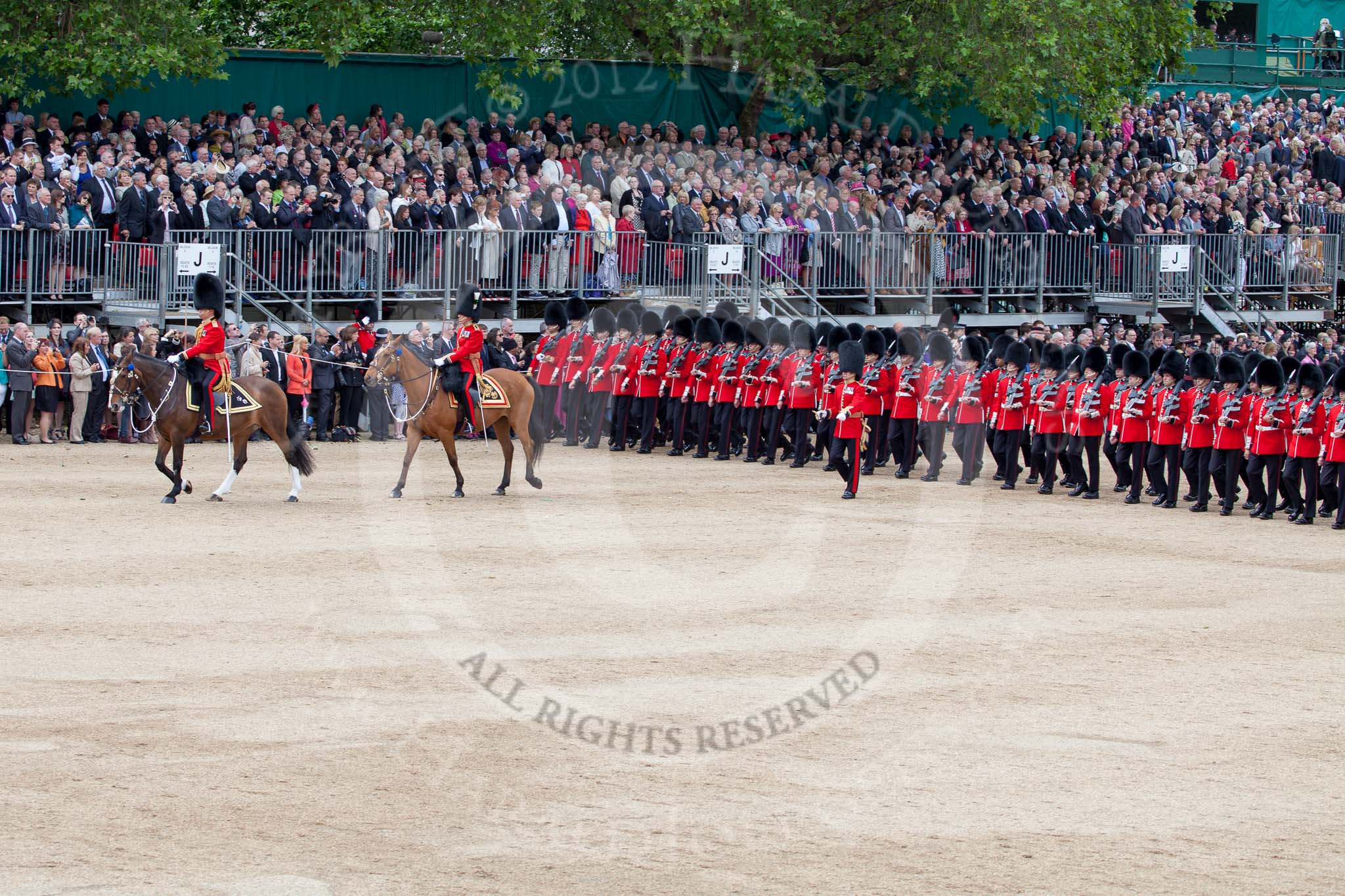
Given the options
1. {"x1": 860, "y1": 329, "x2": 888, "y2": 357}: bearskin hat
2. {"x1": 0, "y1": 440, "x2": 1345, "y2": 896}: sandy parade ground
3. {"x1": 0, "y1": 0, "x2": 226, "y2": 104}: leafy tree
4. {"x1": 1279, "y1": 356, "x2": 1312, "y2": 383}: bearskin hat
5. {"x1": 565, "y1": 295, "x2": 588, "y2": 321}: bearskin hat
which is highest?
{"x1": 0, "y1": 0, "x2": 226, "y2": 104}: leafy tree

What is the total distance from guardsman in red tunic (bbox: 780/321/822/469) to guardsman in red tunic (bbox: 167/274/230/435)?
21.4 ft

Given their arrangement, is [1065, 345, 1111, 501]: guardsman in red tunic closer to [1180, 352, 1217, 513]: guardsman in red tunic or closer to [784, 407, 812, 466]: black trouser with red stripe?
[1180, 352, 1217, 513]: guardsman in red tunic

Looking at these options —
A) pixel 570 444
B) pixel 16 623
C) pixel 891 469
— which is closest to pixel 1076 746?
pixel 16 623

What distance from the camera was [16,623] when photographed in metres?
10.9

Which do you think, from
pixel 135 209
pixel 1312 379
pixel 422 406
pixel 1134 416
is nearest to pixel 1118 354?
pixel 1134 416

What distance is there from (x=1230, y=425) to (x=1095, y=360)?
1.75 meters

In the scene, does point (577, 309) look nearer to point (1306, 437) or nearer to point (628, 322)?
point (628, 322)

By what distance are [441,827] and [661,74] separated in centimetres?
2218

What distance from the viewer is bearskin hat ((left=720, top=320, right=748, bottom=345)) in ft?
69.8

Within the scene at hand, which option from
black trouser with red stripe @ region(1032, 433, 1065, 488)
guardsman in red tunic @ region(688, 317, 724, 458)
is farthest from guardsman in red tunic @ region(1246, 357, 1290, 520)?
guardsman in red tunic @ region(688, 317, 724, 458)

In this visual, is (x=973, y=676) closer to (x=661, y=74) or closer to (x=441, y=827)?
(x=441, y=827)

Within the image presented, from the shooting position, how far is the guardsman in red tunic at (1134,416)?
18188 mm

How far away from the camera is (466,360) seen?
17.3 m

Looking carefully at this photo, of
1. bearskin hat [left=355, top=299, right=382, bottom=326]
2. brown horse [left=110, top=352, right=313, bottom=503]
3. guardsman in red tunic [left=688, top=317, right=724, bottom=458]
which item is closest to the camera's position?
brown horse [left=110, top=352, right=313, bottom=503]
